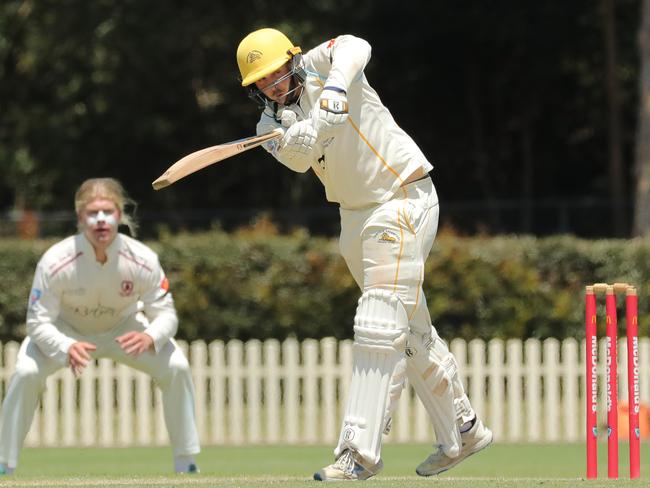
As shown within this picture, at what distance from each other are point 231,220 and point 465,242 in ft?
31.7

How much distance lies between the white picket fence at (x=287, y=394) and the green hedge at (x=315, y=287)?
3.01 feet

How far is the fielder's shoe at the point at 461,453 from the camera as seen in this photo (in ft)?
22.3

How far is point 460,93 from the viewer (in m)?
24.8

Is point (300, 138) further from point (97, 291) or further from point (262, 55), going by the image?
point (97, 291)

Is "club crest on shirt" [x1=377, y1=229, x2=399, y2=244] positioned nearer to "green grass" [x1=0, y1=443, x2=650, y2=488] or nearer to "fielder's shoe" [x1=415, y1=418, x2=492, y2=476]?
"fielder's shoe" [x1=415, y1=418, x2=492, y2=476]

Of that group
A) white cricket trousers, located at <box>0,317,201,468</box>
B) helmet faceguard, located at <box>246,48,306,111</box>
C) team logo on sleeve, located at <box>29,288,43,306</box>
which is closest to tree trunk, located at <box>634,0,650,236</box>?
white cricket trousers, located at <box>0,317,201,468</box>

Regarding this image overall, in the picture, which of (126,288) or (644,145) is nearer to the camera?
(126,288)

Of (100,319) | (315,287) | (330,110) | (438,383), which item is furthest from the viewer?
(315,287)

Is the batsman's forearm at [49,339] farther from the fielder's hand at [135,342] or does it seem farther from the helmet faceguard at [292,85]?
the helmet faceguard at [292,85]

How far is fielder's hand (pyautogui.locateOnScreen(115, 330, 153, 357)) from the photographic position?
25.9ft

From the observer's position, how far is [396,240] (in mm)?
6230

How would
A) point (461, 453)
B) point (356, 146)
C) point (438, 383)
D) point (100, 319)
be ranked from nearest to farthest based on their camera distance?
point (356, 146), point (438, 383), point (461, 453), point (100, 319)

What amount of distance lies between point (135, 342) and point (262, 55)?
89.3 inches

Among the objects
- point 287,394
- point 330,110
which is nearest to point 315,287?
point 287,394
